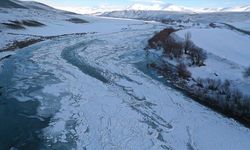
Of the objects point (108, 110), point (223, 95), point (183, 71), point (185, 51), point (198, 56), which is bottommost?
point (185, 51)

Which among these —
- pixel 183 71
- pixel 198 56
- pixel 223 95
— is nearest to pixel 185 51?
pixel 198 56

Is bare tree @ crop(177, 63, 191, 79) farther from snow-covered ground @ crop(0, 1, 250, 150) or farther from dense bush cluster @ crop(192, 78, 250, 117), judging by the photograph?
snow-covered ground @ crop(0, 1, 250, 150)

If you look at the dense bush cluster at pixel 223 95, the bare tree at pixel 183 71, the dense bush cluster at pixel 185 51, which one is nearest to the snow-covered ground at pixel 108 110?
the dense bush cluster at pixel 223 95

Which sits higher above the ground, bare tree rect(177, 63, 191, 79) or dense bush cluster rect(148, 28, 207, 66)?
bare tree rect(177, 63, 191, 79)

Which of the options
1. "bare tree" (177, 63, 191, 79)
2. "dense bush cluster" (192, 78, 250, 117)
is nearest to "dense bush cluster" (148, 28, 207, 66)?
"bare tree" (177, 63, 191, 79)

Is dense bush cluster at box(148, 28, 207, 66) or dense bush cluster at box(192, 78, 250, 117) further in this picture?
Answer: dense bush cluster at box(148, 28, 207, 66)

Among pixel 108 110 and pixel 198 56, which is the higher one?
pixel 108 110

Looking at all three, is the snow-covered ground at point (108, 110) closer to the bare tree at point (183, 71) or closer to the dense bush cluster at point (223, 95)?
the dense bush cluster at point (223, 95)

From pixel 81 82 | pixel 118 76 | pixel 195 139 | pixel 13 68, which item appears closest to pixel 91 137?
pixel 195 139

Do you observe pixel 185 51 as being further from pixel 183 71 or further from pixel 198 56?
pixel 183 71
